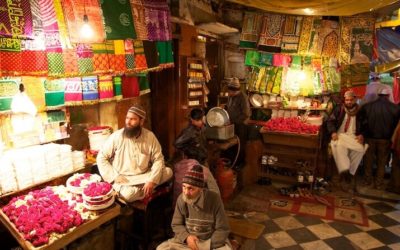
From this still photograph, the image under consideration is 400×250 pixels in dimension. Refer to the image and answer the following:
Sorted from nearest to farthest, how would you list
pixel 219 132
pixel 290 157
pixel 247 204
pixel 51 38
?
pixel 51 38, pixel 219 132, pixel 247 204, pixel 290 157

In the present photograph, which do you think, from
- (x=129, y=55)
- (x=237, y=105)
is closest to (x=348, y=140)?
(x=237, y=105)

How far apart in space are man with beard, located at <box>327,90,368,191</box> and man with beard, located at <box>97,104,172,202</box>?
443 cm

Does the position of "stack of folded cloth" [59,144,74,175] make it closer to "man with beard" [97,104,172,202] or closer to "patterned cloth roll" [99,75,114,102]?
"man with beard" [97,104,172,202]

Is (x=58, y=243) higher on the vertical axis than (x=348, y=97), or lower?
lower

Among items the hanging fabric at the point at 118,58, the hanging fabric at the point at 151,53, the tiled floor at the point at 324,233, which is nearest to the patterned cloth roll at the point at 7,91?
the hanging fabric at the point at 118,58

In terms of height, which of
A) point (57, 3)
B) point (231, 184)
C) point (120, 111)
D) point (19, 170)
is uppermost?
point (57, 3)

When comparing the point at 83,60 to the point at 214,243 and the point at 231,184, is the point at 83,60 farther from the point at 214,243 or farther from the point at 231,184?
the point at 231,184

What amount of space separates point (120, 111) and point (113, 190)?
168 centimetres

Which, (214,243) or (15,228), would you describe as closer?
(15,228)

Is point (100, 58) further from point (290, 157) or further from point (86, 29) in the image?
point (290, 157)

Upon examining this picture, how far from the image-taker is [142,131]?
4477mm

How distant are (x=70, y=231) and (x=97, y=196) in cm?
49

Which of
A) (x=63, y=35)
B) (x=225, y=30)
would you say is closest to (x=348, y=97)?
(x=225, y=30)

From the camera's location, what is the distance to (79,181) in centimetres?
403
